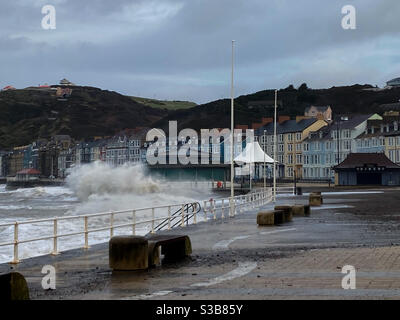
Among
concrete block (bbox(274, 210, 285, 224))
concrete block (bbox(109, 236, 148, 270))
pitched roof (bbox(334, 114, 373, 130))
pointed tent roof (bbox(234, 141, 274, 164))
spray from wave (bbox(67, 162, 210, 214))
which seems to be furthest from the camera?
pitched roof (bbox(334, 114, 373, 130))

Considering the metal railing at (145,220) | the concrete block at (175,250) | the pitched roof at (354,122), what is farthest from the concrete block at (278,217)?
→ the pitched roof at (354,122)

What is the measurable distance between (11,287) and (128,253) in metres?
4.53

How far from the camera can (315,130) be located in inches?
5315

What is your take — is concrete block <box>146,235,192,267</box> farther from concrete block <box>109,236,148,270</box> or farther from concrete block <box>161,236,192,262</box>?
concrete block <box>109,236,148,270</box>

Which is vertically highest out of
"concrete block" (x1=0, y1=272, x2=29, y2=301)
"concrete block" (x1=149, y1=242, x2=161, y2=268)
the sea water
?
"concrete block" (x1=0, y1=272, x2=29, y2=301)

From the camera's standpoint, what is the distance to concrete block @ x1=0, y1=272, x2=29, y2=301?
922cm

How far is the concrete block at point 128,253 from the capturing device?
13.7 m

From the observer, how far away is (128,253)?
44.8ft

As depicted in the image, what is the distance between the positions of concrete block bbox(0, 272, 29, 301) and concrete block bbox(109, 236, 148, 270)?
14.2 ft

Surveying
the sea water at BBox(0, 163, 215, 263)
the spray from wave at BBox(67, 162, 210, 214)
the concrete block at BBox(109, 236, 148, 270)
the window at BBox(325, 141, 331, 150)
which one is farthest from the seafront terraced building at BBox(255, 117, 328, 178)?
the concrete block at BBox(109, 236, 148, 270)

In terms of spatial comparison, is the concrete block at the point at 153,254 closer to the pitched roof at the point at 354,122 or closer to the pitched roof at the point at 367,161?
the pitched roof at the point at 367,161

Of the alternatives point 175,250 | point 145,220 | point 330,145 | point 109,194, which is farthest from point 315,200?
point 330,145

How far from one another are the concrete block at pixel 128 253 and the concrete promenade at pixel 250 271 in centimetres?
33
